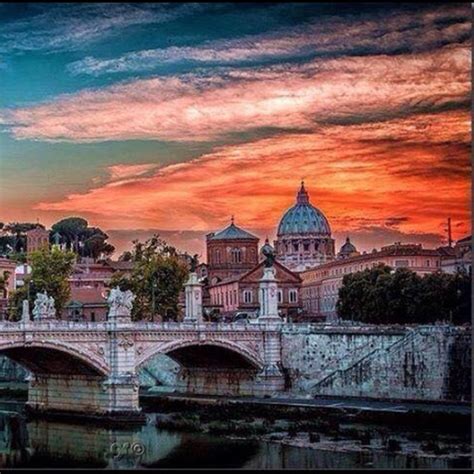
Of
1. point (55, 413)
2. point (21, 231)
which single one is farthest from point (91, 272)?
point (55, 413)

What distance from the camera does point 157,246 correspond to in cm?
2227

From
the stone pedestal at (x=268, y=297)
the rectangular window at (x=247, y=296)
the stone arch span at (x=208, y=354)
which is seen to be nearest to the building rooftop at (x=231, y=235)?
the rectangular window at (x=247, y=296)

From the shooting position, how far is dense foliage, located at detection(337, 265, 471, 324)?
60.4ft

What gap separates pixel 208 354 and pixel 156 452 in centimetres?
514

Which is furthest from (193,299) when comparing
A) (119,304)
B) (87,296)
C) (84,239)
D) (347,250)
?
(347,250)

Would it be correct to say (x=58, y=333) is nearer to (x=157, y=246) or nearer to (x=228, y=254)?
(x=157, y=246)

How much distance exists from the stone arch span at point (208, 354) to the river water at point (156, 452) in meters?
1.31

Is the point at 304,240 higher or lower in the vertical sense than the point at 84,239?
higher

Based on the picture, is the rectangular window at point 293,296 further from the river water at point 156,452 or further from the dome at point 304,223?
the river water at point 156,452

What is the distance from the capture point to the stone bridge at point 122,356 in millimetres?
15625

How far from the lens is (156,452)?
13.0m

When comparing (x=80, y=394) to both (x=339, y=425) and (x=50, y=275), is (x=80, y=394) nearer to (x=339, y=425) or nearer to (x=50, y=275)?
(x=339, y=425)

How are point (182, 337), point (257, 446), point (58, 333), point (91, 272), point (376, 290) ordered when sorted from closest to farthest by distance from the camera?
point (257, 446), point (58, 333), point (182, 337), point (376, 290), point (91, 272)

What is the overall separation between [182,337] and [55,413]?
1974 millimetres
